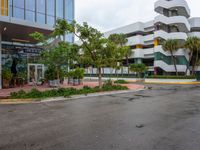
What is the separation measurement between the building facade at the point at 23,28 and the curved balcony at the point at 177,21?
1995 centimetres

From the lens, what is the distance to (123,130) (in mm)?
5645

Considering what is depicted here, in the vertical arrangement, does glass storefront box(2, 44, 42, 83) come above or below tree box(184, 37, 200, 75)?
below

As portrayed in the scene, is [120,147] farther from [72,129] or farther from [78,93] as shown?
[78,93]

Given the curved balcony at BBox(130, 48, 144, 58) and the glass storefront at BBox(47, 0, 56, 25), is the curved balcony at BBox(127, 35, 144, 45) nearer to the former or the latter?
the curved balcony at BBox(130, 48, 144, 58)

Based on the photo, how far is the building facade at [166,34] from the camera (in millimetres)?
37719

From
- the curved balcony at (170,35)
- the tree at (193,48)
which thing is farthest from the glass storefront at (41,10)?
the tree at (193,48)

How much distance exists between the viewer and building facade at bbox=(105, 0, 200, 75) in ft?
124

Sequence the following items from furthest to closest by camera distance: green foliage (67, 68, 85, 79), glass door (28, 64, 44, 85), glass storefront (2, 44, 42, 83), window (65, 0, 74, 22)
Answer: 1. window (65, 0, 74, 22)
2. green foliage (67, 68, 85, 79)
3. glass storefront (2, 44, 42, 83)
4. glass door (28, 64, 44, 85)

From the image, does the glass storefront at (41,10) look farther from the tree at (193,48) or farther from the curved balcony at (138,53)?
the tree at (193,48)

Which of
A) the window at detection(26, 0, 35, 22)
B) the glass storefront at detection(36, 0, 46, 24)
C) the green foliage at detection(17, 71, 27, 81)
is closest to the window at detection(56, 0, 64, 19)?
the glass storefront at detection(36, 0, 46, 24)

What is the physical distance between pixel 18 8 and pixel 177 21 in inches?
1162

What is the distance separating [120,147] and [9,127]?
3.87 meters

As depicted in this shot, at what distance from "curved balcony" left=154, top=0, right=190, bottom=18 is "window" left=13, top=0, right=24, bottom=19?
28.3m

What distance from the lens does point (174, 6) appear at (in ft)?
125
